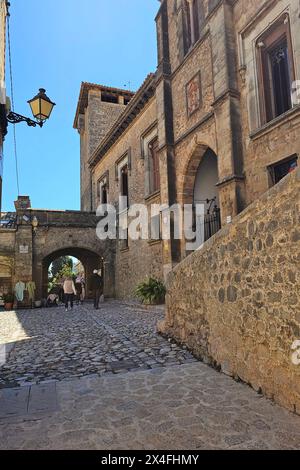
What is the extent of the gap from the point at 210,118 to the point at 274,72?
2.11m

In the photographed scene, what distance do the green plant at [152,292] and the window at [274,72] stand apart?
6.24 metres

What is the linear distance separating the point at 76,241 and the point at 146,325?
1117 cm

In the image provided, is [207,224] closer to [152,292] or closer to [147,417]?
[152,292]

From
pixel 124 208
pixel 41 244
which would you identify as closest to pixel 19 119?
pixel 124 208

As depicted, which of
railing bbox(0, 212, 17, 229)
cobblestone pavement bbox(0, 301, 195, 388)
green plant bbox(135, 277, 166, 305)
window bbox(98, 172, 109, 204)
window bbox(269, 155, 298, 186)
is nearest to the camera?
cobblestone pavement bbox(0, 301, 195, 388)

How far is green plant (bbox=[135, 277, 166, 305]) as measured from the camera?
1165cm

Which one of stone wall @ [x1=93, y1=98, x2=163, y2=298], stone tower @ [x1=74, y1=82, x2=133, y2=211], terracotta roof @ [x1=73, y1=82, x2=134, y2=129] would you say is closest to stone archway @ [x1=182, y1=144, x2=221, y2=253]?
stone wall @ [x1=93, y1=98, x2=163, y2=298]

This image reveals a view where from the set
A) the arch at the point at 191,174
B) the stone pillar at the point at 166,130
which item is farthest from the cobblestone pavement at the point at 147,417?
A: the arch at the point at 191,174

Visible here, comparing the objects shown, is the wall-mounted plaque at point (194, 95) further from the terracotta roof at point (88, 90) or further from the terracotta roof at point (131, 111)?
the terracotta roof at point (88, 90)

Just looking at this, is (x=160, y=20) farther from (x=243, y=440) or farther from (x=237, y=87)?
(x=243, y=440)

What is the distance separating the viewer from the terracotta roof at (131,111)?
13.8 meters

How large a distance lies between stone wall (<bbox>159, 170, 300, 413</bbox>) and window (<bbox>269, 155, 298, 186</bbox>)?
423cm

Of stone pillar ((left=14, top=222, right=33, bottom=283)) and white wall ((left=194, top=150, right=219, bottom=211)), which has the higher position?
white wall ((left=194, top=150, right=219, bottom=211))

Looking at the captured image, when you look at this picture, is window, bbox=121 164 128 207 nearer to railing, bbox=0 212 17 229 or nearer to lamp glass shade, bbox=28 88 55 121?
railing, bbox=0 212 17 229
